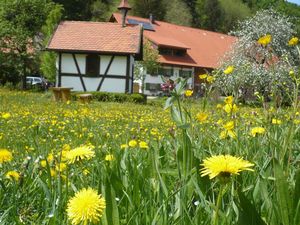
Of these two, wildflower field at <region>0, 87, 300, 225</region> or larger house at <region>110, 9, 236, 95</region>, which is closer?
wildflower field at <region>0, 87, 300, 225</region>

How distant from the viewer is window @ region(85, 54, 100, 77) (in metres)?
24.5

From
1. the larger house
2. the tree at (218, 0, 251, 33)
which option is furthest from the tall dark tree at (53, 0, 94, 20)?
the tree at (218, 0, 251, 33)

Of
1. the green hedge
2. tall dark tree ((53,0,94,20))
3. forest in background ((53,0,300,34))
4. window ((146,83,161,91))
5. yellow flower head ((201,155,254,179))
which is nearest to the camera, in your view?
yellow flower head ((201,155,254,179))

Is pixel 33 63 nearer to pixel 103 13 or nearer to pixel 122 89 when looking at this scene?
pixel 122 89

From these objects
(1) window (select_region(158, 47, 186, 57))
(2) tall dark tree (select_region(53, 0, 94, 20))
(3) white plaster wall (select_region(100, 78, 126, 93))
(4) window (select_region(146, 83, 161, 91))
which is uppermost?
(2) tall dark tree (select_region(53, 0, 94, 20))

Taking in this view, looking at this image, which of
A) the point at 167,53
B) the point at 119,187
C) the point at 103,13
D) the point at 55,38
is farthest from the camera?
the point at 103,13

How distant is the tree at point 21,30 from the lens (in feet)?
95.7

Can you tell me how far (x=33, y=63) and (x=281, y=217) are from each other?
32477 mm

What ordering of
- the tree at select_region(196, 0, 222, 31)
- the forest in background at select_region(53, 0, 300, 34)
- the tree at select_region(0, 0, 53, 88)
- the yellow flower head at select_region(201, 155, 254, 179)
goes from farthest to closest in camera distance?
1. the tree at select_region(196, 0, 222, 31)
2. the forest in background at select_region(53, 0, 300, 34)
3. the tree at select_region(0, 0, 53, 88)
4. the yellow flower head at select_region(201, 155, 254, 179)

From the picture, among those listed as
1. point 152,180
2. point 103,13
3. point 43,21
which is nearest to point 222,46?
point 103,13

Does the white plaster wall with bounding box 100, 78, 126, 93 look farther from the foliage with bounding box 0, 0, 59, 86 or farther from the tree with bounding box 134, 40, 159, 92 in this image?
the foliage with bounding box 0, 0, 59, 86

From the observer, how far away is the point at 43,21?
105ft

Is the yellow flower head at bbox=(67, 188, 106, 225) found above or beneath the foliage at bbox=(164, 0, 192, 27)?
beneath

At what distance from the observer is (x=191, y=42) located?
137 feet
